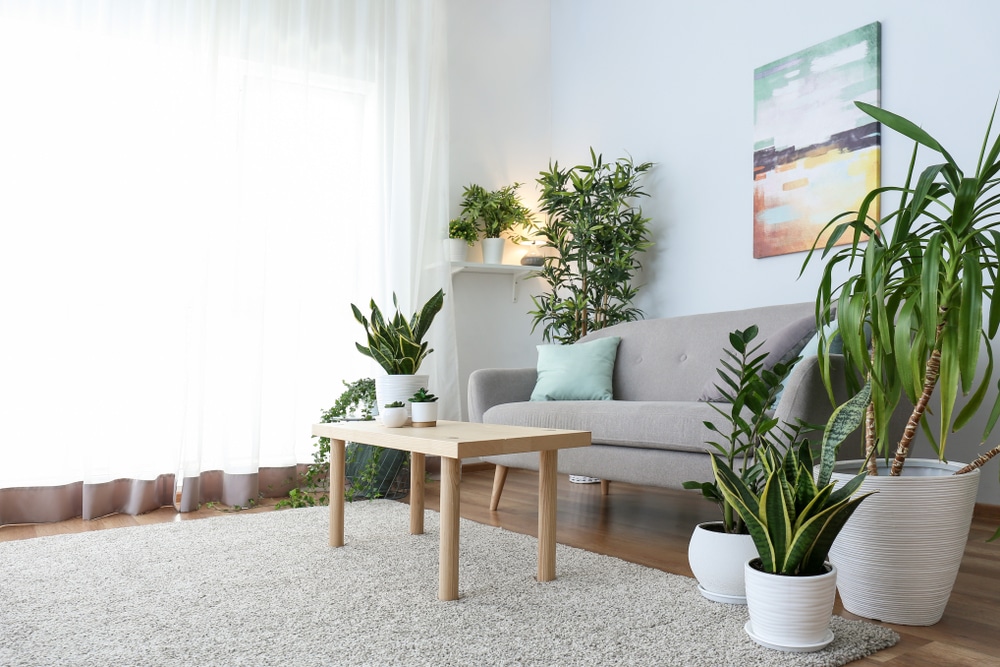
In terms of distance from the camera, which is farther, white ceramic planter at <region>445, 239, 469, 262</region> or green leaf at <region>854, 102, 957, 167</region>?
white ceramic planter at <region>445, 239, 469, 262</region>

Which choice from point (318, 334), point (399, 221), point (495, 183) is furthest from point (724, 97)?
point (318, 334)

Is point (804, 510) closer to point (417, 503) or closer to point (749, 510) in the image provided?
point (749, 510)

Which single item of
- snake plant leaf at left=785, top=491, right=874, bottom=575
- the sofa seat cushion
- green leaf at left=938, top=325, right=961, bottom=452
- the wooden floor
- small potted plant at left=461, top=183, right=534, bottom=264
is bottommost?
the wooden floor

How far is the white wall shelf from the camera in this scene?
4266 millimetres

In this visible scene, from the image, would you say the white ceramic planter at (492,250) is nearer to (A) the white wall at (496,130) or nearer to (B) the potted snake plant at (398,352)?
(A) the white wall at (496,130)

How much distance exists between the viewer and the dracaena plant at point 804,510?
149cm

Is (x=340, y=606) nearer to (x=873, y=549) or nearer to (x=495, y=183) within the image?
Result: (x=873, y=549)

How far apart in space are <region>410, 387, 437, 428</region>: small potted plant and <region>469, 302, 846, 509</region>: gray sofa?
0.67 m

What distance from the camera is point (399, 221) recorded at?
4.04 m

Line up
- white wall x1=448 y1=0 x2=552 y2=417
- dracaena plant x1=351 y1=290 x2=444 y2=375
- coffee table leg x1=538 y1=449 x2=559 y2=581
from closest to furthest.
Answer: coffee table leg x1=538 y1=449 x2=559 y2=581 < dracaena plant x1=351 y1=290 x2=444 y2=375 < white wall x1=448 y1=0 x2=552 y2=417

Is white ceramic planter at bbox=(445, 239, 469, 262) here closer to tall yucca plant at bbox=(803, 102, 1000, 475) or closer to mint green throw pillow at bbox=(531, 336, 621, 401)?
mint green throw pillow at bbox=(531, 336, 621, 401)

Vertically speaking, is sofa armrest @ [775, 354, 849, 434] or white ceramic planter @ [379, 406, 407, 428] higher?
sofa armrest @ [775, 354, 849, 434]

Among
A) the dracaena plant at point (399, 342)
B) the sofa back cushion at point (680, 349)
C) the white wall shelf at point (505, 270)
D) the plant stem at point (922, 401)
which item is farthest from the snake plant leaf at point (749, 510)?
the white wall shelf at point (505, 270)

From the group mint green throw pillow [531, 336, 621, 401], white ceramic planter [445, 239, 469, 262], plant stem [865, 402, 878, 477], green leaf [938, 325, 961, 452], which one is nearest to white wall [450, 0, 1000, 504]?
white ceramic planter [445, 239, 469, 262]
